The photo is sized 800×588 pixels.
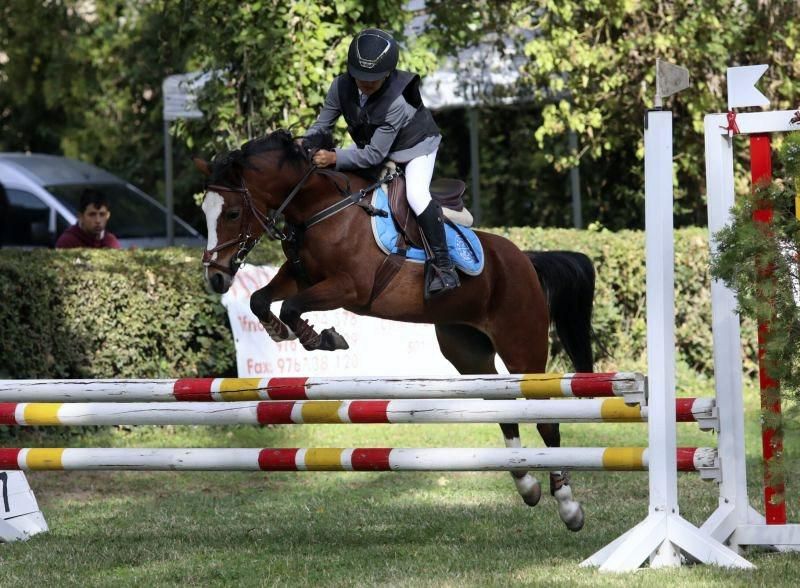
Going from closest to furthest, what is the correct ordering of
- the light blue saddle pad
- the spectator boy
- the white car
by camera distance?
1. the light blue saddle pad
2. the spectator boy
3. the white car

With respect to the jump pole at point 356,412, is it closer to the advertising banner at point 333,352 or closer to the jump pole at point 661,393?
the jump pole at point 661,393

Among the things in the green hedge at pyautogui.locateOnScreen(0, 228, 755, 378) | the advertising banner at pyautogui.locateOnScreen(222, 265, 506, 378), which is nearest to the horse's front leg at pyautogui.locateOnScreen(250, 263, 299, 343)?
the green hedge at pyautogui.locateOnScreen(0, 228, 755, 378)

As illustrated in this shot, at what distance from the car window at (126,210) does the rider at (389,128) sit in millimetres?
7517

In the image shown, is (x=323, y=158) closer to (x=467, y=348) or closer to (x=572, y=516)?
(x=467, y=348)

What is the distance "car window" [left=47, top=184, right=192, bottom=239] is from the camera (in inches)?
526

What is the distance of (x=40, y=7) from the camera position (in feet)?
49.5

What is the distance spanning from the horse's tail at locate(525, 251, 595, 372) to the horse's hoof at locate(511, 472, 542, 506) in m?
0.99

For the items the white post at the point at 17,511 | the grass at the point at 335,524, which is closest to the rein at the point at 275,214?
the grass at the point at 335,524

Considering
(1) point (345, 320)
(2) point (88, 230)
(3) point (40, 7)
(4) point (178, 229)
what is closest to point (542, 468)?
(1) point (345, 320)

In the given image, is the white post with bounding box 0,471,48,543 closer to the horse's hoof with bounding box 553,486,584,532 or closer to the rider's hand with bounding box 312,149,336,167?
the rider's hand with bounding box 312,149,336,167

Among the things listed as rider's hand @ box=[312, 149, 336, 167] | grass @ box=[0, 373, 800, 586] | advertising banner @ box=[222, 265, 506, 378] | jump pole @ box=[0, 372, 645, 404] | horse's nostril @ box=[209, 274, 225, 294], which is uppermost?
rider's hand @ box=[312, 149, 336, 167]

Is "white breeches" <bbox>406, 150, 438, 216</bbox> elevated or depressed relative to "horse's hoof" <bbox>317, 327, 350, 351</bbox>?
elevated

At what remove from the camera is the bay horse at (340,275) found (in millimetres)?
5727

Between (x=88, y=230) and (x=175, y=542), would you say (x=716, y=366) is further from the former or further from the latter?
(x=88, y=230)
